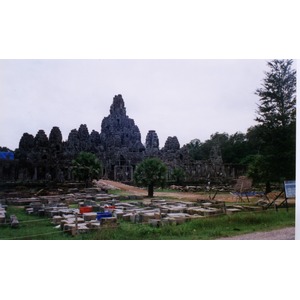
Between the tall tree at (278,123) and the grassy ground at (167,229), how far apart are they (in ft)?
3.05

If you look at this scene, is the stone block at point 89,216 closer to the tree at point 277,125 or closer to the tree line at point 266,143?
the tree line at point 266,143

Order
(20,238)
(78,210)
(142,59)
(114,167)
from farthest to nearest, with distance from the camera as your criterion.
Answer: (114,167) → (78,210) → (142,59) → (20,238)

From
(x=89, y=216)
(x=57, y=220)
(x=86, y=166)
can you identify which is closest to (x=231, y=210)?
(x=89, y=216)

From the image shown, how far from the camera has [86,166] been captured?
25.8ft

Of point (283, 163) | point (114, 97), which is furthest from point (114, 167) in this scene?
point (283, 163)

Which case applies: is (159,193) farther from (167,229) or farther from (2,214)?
(2,214)

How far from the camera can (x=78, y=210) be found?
7793mm

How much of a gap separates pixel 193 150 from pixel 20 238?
419cm

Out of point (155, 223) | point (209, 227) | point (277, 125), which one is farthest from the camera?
point (277, 125)

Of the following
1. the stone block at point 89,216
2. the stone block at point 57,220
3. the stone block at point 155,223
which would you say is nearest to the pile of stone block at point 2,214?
the stone block at point 57,220

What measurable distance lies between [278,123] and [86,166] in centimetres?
430

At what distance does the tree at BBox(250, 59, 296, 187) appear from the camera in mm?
7773

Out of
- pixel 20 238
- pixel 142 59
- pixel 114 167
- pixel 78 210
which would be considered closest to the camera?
pixel 20 238
